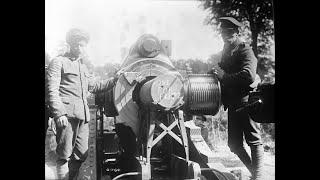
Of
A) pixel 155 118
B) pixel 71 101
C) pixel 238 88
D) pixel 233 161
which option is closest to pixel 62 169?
pixel 71 101

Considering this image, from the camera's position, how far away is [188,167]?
10.4 feet

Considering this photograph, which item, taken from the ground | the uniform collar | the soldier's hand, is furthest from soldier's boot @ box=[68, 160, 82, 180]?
the ground

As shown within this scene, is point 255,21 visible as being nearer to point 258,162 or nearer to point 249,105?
point 249,105

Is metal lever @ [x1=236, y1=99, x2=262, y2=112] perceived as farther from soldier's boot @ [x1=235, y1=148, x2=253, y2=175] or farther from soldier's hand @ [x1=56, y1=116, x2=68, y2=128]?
soldier's hand @ [x1=56, y1=116, x2=68, y2=128]

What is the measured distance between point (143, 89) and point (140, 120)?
255 mm

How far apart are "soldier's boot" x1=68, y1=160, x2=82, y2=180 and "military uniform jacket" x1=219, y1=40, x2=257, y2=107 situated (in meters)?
1.28

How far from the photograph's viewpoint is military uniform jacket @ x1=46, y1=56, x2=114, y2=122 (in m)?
3.02

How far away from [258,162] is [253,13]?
1269 mm

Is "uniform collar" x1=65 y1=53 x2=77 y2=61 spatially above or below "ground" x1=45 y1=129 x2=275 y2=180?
above

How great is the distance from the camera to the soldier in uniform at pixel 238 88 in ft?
11.1

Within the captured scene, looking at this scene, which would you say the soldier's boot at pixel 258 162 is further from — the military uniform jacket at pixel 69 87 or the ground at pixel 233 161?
the military uniform jacket at pixel 69 87

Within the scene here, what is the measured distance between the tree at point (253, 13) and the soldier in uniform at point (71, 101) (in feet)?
3.95
